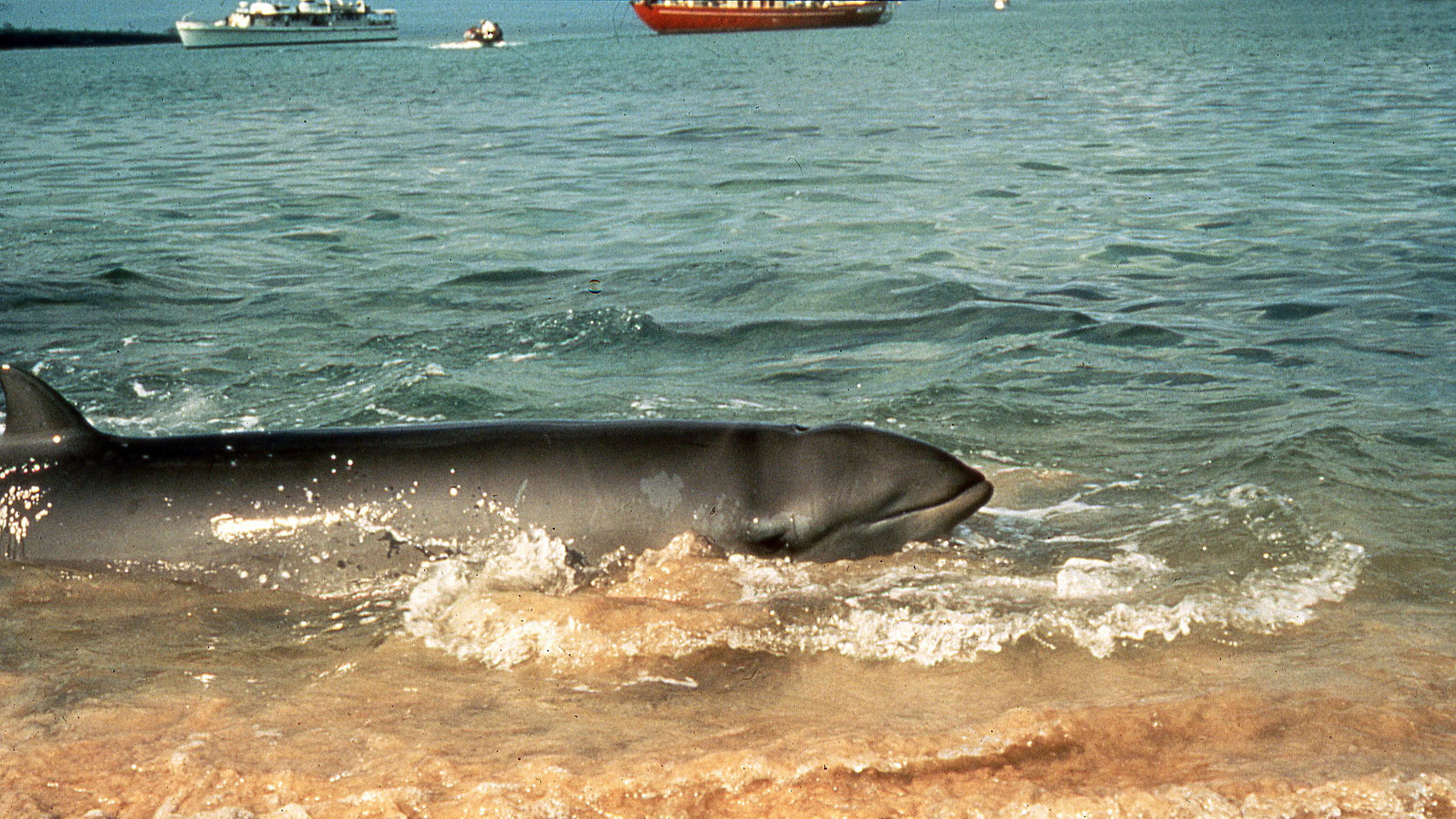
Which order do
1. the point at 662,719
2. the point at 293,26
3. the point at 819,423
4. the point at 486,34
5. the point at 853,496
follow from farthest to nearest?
the point at 293,26 < the point at 486,34 < the point at 819,423 < the point at 853,496 < the point at 662,719

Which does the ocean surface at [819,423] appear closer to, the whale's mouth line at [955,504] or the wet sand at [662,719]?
the wet sand at [662,719]

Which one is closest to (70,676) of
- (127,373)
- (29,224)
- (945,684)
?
(945,684)

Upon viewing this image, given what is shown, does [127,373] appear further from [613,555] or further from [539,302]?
[613,555]

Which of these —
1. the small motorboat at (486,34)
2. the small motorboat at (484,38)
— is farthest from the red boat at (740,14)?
the small motorboat at (486,34)

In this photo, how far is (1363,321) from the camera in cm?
1002

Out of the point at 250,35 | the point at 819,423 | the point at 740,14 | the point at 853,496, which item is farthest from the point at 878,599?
the point at 250,35

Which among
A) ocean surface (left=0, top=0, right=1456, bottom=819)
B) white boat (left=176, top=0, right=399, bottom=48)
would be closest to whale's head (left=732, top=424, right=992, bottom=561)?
ocean surface (left=0, top=0, right=1456, bottom=819)

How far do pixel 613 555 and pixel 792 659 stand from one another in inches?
35.4

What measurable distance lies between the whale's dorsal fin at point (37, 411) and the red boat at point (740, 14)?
102m

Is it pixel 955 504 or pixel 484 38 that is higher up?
pixel 955 504

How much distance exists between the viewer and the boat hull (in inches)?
4045

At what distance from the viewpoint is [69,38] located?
12100 cm

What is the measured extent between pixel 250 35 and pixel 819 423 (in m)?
106

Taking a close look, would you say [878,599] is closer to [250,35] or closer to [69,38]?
[250,35]
